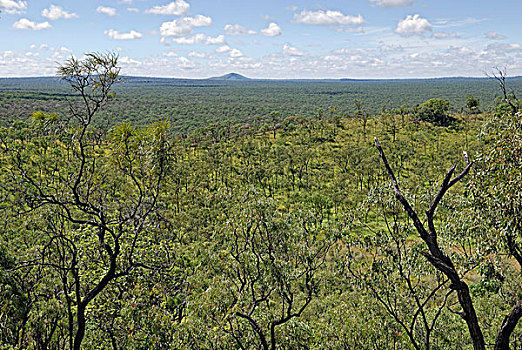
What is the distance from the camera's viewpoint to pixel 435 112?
8281cm

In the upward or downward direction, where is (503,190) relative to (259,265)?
upward

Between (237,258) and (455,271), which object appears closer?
(455,271)

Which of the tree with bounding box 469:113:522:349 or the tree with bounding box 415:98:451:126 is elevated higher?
the tree with bounding box 415:98:451:126

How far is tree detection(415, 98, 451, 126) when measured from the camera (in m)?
82.4

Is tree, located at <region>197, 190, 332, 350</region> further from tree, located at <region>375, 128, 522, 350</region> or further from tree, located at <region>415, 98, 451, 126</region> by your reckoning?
tree, located at <region>415, 98, 451, 126</region>

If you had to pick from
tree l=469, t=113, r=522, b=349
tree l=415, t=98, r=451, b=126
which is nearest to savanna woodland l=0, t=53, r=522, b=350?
tree l=469, t=113, r=522, b=349

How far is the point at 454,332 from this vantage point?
13117mm

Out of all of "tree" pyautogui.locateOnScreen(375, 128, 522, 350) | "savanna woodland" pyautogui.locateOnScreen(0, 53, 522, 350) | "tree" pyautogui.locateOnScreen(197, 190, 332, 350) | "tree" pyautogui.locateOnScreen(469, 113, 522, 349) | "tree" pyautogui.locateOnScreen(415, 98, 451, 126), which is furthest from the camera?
"tree" pyautogui.locateOnScreen(415, 98, 451, 126)

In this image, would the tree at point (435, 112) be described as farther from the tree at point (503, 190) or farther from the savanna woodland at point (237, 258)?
the tree at point (503, 190)

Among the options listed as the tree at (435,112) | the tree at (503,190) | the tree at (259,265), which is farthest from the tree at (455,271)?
the tree at (435,112)

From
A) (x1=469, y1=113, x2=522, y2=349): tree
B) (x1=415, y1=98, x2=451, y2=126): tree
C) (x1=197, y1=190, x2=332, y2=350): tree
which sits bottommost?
(x1=197, y1=190, x2=332, y2=350): tree

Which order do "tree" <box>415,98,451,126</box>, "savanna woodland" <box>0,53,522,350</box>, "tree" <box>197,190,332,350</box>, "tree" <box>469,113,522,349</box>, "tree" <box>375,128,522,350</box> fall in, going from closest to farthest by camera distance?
"tree" <box>375,128,522,350</box> → "tree" <box>469,113,522,349</box> → "savanna woodland" <box>0,53,522,350</box> → "tree" <box>197,190,332,350</box> → "tree" <box>415,98,451,126</box>

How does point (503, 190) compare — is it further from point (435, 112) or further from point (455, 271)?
point (435, 112)

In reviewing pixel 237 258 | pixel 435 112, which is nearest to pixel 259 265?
pixel 237 258
